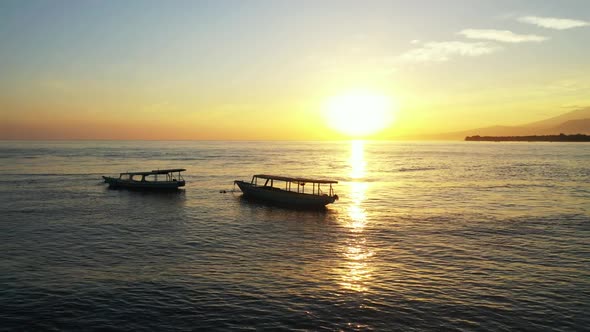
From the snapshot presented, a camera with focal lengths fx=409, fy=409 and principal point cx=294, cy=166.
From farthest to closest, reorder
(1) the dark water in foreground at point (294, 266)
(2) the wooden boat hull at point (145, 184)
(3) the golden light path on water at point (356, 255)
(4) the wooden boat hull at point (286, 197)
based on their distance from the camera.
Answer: (2) the wooden boat hull at point (145, 184) → (4) the wooden boat hull at point (286, 197) → (3) the golden light path on water at point (356, 255) → (1) the dark water in foreground at point (294, 266)

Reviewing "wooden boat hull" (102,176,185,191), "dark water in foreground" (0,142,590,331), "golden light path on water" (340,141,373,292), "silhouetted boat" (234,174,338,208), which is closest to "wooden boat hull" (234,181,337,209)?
"silhouetted boat" (234,174,338,208)

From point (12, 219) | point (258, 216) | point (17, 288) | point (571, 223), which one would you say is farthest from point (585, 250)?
point (12, 219)

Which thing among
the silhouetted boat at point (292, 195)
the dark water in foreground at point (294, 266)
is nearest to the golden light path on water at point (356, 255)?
the dark water in foreground at point (294, 266)

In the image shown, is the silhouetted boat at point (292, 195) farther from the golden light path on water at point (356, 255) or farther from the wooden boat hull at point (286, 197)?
the golden light path on water at point (356, 255)

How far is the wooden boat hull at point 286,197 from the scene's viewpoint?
58438 millimetres

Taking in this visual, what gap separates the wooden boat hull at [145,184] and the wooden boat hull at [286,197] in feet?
49.3

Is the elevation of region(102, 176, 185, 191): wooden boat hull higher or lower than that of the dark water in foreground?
higher

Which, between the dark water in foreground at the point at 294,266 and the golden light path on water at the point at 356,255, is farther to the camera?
the golden light path on water at the point at 356,255

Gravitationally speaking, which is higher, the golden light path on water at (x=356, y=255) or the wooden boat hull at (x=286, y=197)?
the wooden boat hull at (x=286, y=197)

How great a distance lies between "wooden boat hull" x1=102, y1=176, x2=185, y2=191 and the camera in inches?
3007

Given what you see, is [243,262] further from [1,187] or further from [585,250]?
[1,187]

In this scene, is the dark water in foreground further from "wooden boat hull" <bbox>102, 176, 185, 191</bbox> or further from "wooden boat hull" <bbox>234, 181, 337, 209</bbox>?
"wooden boat hull" <bbox>102, 176, 185, 191</bbox>

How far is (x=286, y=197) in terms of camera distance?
6131cm

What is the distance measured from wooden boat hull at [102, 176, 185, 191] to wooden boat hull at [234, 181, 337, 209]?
591 inches
